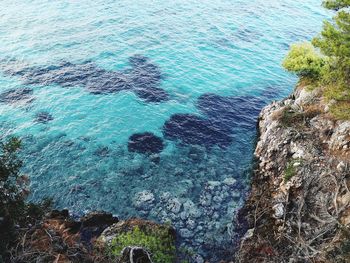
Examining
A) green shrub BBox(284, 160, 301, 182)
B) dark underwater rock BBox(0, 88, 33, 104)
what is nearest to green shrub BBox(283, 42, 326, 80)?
green shrub BBox(284, 160, 301, 182)

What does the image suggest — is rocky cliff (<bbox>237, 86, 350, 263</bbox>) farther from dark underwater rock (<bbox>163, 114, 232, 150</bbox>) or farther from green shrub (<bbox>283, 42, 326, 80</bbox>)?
dark underwater rock (<bbox>163, 114, 232, 150</bbox>)

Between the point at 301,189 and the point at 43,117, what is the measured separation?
24.8m

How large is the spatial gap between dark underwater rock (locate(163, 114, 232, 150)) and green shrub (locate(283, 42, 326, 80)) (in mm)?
9067

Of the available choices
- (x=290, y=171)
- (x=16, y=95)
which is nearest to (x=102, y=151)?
(x=16, y=95)

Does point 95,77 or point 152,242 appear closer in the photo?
point 152,242

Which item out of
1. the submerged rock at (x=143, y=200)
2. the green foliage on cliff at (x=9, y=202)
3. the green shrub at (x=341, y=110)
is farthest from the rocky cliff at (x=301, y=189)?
the green foliage on cliff at (x=9, y=202)

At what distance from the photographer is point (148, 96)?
124 ft

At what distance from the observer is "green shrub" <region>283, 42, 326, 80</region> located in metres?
31.4

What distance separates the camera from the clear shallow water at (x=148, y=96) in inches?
1028

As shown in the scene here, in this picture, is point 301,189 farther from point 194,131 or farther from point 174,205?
point 194,131

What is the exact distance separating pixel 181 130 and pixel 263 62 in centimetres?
2034

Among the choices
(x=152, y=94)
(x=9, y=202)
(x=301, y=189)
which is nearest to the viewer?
(x=9, y=202)

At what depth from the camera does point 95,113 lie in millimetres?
34938

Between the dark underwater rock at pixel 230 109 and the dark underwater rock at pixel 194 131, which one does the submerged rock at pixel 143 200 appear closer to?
the dark underwater rock at pixel 194 131
